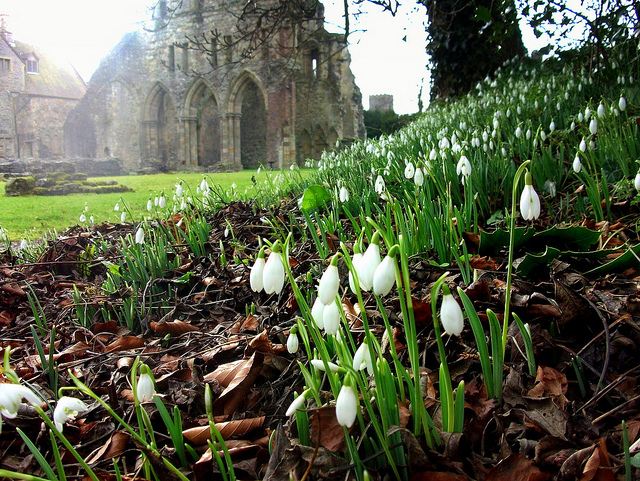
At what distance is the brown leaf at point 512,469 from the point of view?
88 centimetres

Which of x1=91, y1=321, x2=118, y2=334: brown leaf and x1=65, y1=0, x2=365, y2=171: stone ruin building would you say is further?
x1=65, y1=0, x2=365, y2=171: stone ruin building

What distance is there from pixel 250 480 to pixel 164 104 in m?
15.2

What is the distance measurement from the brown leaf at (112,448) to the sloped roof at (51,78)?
4175 mm

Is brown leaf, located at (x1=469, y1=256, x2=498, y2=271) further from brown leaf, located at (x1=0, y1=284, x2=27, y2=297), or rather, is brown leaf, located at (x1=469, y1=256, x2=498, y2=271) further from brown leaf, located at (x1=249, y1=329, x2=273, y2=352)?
brown leaf, located at (x1=0, y1=284, x2=27, y2=297)

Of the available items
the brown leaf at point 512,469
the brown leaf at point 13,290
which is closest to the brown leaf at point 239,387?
the brown leaf at point 512,469

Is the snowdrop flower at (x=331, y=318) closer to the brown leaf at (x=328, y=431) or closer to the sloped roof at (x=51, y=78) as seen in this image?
the brown leaf at (x=328, y=431)

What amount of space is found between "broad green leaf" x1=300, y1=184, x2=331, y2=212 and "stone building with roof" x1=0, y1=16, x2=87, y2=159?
2.87 meters

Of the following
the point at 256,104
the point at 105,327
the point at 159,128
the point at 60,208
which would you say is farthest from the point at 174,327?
the point at 256,104

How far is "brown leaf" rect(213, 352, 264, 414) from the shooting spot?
1296 mm

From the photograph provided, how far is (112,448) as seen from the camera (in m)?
1.16

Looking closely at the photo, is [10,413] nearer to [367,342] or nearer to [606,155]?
[367,342]

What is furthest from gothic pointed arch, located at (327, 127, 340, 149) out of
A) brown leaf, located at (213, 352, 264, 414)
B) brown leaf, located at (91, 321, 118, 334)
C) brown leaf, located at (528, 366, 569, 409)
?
brown leaf, located at (528, 366, 569, 409)

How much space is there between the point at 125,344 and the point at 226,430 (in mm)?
912

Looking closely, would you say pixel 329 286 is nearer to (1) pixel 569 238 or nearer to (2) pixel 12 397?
(2) pixel 12 397
